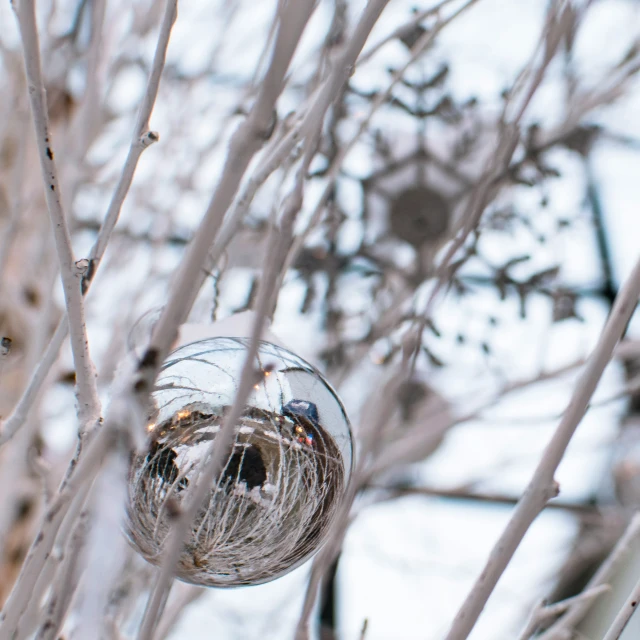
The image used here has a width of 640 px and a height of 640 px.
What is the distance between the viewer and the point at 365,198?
Result: 1.22 meters

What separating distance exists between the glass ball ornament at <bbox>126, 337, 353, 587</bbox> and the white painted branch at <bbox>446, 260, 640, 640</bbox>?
0.11 m

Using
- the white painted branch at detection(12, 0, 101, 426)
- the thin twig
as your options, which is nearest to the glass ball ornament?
the white painted branch at detection(12, 0, 101, 426)

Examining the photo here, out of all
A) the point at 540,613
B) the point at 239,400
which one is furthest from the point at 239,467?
the point at 540,613

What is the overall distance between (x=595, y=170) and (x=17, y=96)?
1507 mm

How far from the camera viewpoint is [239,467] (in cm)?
48

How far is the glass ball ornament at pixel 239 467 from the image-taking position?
479mm

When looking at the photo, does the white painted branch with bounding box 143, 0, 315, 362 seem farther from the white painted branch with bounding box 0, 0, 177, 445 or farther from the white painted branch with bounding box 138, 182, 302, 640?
the white painted branch with bounding box 0, 0, 177, 445

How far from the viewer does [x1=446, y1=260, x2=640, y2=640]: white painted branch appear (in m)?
0.49

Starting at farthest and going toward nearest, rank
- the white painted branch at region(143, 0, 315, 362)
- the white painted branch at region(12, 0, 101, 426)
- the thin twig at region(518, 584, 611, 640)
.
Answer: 1. the thin twig at region(518, 584, 611, 640)
2. the white painted branch at region(12, 0, 101, 426)
3. the white painted branch at region(143, 0, 315, 362)

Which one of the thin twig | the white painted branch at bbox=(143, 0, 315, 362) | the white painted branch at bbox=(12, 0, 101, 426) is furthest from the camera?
the thin twig

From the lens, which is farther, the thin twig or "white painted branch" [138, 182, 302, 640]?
the thin twig

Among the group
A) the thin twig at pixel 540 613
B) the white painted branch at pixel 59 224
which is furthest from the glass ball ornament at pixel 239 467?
the thin twig at pixel 540 613

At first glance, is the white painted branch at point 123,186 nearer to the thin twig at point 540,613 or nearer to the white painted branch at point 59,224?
the white painted branch at point 59,224

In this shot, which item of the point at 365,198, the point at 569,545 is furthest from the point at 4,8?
the point at 569,545
